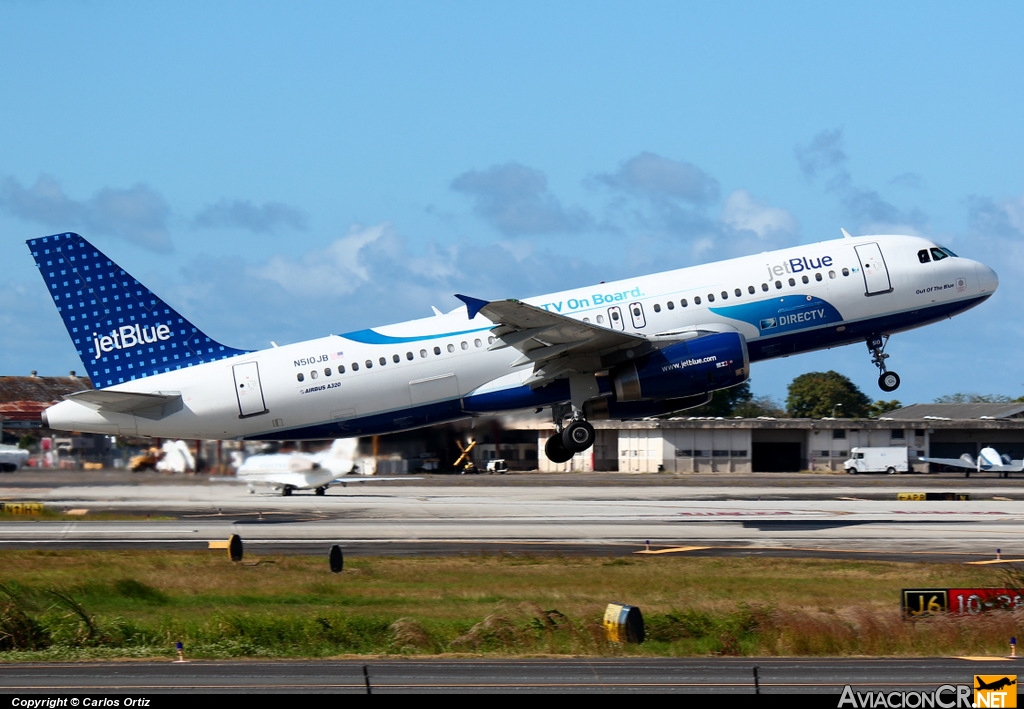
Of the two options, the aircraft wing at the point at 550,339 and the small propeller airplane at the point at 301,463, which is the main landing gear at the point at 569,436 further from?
the small propeller airplane at the point at 301,463

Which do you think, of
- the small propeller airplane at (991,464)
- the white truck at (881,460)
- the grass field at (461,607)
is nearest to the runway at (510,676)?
the grass field at (461,607)

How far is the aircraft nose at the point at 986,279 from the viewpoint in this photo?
40781mm

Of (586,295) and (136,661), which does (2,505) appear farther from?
(136,661)

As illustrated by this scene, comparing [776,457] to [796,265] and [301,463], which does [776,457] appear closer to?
[796,265]

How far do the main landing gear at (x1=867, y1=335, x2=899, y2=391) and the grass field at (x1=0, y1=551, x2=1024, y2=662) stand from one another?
364 inches

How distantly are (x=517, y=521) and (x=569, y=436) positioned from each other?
19.4 feet

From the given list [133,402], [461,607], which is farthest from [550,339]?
[133,402]

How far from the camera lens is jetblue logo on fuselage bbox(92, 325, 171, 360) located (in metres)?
41.0

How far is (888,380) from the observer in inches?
1614

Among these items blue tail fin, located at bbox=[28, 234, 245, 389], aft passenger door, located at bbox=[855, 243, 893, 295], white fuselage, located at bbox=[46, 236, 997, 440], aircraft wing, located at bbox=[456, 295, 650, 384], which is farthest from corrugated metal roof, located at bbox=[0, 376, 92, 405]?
aft passenger door, located at bbox=[855, 243, 893, 295]

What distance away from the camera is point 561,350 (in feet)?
127

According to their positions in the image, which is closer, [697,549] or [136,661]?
[136,661]

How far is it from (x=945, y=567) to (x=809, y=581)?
449cm

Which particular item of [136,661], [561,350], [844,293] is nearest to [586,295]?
[561,350]
